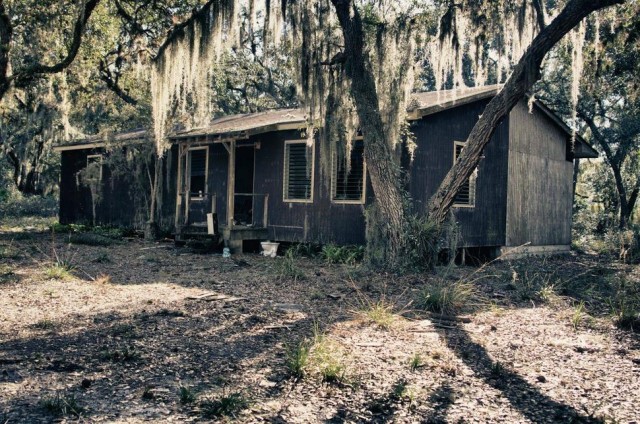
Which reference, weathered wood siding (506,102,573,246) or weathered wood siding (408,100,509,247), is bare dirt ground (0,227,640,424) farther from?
weathered wood siding (506,102,573,246)

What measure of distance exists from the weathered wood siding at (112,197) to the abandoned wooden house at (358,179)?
0.15 metres

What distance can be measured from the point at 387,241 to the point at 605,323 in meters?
3.83

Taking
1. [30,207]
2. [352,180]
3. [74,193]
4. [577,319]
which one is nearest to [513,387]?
[577,319]

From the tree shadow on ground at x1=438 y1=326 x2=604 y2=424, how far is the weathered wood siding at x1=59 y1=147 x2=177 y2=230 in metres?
12.3

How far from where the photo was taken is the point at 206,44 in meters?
11.2

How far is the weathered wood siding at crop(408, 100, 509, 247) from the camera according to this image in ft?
42.4

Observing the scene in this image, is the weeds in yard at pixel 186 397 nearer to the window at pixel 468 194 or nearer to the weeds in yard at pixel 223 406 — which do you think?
the weeds in yard at pixel 223 406

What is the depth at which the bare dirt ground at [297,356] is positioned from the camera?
12.7ft

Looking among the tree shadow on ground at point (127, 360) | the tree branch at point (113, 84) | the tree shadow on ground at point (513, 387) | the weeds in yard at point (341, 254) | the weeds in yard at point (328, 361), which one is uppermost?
the tree branch at point (113, 84)

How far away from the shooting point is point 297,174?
1438 cm

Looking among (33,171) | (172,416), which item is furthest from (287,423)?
(33,171)

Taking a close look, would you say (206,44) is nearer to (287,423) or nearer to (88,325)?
(88,325)

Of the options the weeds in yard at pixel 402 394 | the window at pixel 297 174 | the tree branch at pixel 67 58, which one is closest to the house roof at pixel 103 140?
the tree branch at pixel 67 58

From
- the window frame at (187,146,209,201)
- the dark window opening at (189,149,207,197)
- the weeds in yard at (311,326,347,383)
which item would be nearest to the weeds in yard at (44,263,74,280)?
the weeds in yard at (311,326,347,383)
